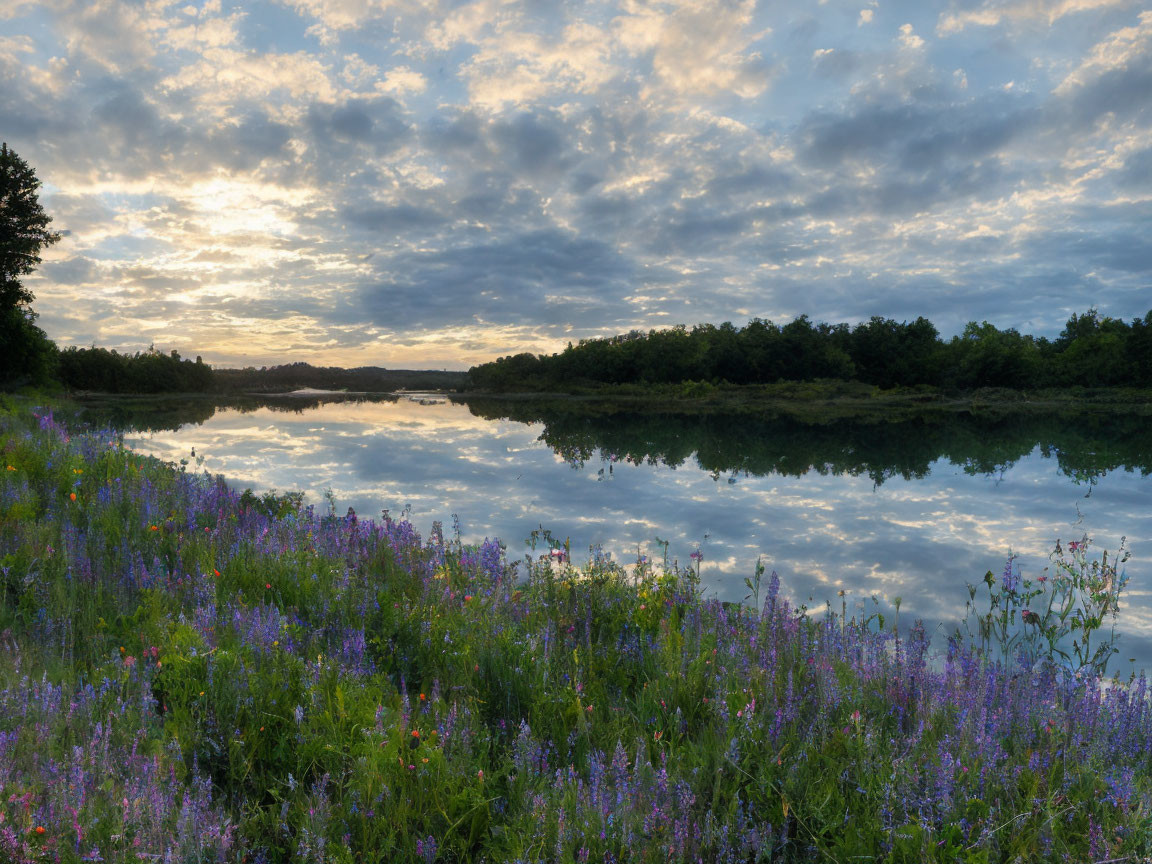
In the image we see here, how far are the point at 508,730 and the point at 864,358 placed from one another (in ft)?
373

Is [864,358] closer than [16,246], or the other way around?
[16,246]

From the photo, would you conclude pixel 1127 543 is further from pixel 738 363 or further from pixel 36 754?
pixel 738 363

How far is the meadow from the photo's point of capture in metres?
2.98

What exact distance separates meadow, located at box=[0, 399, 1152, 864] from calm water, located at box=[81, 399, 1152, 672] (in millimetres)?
2582

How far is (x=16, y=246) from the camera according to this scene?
40.1m

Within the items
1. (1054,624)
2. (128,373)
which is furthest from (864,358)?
(128,373)

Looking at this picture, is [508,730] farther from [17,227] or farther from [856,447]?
[17,227]

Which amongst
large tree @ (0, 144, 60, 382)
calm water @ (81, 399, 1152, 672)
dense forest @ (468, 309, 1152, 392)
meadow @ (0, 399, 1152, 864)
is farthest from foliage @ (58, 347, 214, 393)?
meadow @ (0, 399, 1152, 864)

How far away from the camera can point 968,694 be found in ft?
13.8

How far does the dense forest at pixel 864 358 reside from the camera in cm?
8475

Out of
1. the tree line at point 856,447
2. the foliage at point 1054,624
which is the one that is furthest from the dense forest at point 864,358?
the foliage at point 1054,624

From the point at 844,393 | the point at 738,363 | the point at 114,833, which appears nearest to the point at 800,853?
the point at 114,833

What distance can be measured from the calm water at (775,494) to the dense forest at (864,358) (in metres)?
66.9

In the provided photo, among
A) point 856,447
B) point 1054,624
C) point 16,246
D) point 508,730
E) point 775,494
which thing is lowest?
point 508,730
